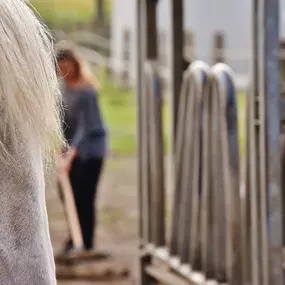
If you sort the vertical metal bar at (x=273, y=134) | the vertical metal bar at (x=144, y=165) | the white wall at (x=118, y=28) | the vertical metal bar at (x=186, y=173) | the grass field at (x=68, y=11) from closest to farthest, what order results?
1. the vertical metal bar at (x=273, y=134)
2. the vertical metal bar at (x=186, y=173)
3. the vertical metal bar at (x=144, y=165)
4. the grass field at (x=68, y=11)
5. the white wall at (x=118, y=28)

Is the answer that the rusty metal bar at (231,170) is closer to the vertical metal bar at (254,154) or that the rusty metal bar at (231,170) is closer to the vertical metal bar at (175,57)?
the vertical metal bar at (254,154)

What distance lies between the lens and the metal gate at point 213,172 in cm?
328

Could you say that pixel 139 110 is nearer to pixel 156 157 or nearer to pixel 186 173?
pixel 156 157

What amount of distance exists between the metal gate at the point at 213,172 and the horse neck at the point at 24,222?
1.45 metres

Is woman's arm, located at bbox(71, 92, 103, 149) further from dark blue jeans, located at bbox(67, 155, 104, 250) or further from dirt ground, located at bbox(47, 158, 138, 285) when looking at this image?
dirt ground, located at bbox(47, 158, 138, 285)

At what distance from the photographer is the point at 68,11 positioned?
646 inches

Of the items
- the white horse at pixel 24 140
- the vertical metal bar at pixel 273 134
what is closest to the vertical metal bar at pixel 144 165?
the vertical metal bar at pixel 273 134

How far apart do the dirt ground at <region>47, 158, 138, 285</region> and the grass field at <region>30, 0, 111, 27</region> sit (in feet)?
9.00

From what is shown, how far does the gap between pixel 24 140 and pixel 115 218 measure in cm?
A: 850

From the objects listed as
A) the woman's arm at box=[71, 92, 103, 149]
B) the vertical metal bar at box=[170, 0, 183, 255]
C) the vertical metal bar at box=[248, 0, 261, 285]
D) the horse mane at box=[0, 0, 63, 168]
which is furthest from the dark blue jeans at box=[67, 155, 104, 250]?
the horse mane at box=[0, 0, 63, 168]

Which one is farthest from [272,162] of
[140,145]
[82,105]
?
[82,105]

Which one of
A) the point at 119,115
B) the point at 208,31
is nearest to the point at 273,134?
the point at 208,31

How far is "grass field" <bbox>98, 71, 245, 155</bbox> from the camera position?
16250 millimetres

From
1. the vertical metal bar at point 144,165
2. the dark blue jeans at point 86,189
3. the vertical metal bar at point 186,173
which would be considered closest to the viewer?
the vertical metal bar at point 186,173
